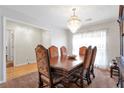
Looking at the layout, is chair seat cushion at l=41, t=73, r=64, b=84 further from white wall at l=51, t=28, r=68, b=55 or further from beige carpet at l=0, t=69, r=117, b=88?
white wall at l=51, t=28, r=68, b=55

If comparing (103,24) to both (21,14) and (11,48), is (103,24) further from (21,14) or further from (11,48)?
(11,48)

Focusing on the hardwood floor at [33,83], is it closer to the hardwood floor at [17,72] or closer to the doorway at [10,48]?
the hardwood floor at [17,72]

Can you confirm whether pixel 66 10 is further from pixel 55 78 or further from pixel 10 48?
pixel 10 48

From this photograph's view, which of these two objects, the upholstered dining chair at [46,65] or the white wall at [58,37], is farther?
the white wall at [58,37]

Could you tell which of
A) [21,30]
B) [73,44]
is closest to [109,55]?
[73,44]

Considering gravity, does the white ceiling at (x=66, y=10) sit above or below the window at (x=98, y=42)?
above

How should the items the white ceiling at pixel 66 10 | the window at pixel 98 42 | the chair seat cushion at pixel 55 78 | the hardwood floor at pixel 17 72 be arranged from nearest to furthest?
the chair seat cushion at pixel 55 78 < the white ceiling at pixel 66 10 < the hardwood floor at pixel 17 72 < the window at pixel 98 42

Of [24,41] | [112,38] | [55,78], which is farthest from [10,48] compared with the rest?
[112,38]

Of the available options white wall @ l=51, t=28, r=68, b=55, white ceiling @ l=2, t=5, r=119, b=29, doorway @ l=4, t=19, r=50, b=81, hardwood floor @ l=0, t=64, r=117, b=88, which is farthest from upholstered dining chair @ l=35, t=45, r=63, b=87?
white wall @ l=51, t=28, r=68, b=55

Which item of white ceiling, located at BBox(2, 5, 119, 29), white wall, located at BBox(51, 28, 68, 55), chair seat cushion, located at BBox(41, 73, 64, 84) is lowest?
chair seat cushion, located at BBox(41, 73, 64, 84)

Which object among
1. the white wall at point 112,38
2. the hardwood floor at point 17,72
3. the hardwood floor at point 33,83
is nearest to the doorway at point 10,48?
the hardwood floor at point 17,72
